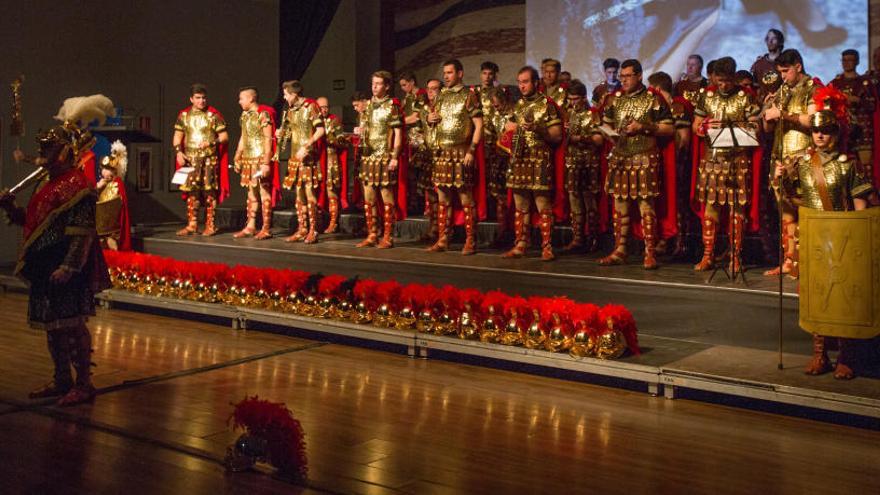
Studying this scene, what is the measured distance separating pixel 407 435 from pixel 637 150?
3402 mm

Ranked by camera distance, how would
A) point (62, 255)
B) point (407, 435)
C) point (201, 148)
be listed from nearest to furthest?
point (407, 435) → point (62, 255) → point (201, 148)

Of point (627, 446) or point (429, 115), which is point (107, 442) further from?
point (429, 115)

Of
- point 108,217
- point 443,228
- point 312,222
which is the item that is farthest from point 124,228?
point 443,228

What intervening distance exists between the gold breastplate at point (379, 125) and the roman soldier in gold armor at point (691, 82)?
2.43 meters

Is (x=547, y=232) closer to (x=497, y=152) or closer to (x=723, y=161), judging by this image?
(x=497, y=152)

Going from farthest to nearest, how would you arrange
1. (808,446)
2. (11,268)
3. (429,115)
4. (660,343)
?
(11,268), (429,115), (660,343), (808,446)

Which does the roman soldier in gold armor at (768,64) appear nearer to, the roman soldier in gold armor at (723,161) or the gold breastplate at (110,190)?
the roman soldier in gold armor at (723,161)

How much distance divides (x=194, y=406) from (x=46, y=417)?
71 cm

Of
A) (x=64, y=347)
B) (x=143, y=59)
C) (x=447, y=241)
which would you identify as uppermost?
(x=143, y=59)

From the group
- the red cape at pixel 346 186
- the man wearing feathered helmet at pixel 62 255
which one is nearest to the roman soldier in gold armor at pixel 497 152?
the red cape at pixel 346 186

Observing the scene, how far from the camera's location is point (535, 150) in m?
7.79

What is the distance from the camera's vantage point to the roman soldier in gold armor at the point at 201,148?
32.2 feet

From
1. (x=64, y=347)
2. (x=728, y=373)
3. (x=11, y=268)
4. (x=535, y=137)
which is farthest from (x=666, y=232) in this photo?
(x=11, y=268)

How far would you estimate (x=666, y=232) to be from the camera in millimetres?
7762
